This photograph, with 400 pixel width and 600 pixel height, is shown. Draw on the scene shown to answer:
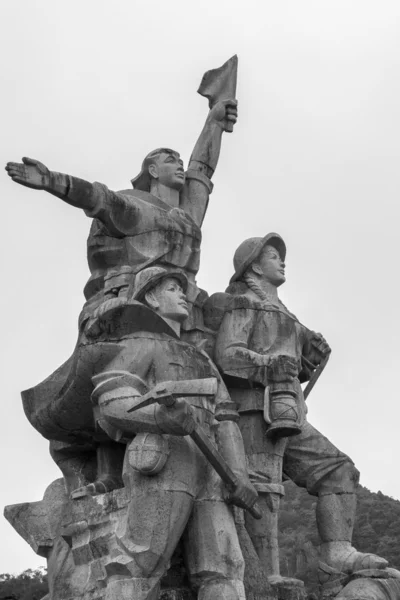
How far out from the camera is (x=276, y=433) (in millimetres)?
12305

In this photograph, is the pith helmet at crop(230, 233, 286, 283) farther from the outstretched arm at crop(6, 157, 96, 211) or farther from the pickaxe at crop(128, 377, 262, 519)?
the pickaxe at crop(128, 377, 262, 519)

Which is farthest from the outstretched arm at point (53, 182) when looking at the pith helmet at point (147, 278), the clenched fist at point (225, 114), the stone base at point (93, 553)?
the stone base at point (93, 553)

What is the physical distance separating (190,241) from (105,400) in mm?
2482

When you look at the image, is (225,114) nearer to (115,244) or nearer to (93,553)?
(115,244)

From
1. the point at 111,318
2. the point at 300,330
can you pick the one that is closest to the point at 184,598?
the point at 111,318

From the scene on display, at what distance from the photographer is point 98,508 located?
436 inches

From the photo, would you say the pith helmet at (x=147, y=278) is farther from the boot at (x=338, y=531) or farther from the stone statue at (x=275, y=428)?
the boot at (x=338, y=531)

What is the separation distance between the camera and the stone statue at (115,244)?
38.6 ft

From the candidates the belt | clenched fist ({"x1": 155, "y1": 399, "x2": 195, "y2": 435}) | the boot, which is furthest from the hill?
clenched fist ({"x1": 155, "y1": 399, "x2": 195, "y2": 435})

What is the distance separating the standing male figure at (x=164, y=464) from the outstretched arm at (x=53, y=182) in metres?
1.20

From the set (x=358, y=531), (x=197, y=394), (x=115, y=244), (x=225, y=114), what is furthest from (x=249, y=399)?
(x=358, y=531)

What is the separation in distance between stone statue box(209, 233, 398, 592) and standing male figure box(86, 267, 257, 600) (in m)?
0.78

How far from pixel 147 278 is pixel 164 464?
6.17 ft

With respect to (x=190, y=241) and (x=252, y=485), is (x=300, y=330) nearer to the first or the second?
(x=190, y=241)
